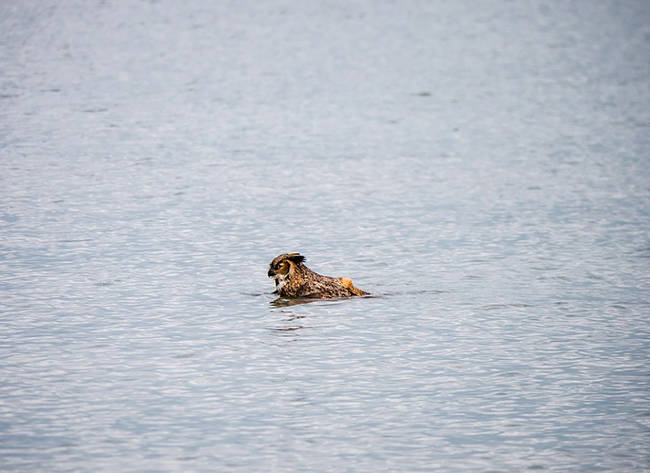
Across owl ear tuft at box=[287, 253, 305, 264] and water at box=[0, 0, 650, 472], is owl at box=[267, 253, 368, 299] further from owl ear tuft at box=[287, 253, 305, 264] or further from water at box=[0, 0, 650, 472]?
water at box=[0, 0, 650, 472]

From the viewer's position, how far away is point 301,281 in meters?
16.6

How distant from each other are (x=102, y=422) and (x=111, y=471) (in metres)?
1.40

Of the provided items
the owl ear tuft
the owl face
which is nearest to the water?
the owl face

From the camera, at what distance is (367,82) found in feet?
142

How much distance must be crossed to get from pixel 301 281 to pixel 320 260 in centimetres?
287

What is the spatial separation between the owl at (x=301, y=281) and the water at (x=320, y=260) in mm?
307

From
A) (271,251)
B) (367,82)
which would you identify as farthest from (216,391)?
(367,82)

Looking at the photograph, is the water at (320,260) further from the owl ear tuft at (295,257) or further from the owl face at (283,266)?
the owl ear tuft at (295,257)

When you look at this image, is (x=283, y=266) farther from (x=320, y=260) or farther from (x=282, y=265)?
(x=320, y=260)

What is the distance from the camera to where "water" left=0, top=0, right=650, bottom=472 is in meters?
11.5

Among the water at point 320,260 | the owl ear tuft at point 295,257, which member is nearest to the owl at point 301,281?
the owl ear tuft at point 295,257

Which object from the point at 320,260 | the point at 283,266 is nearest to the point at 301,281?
the point at 283,266

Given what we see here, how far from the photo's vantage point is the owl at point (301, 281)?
16.5 m

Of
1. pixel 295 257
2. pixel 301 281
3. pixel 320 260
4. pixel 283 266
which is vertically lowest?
pixel 301 281
